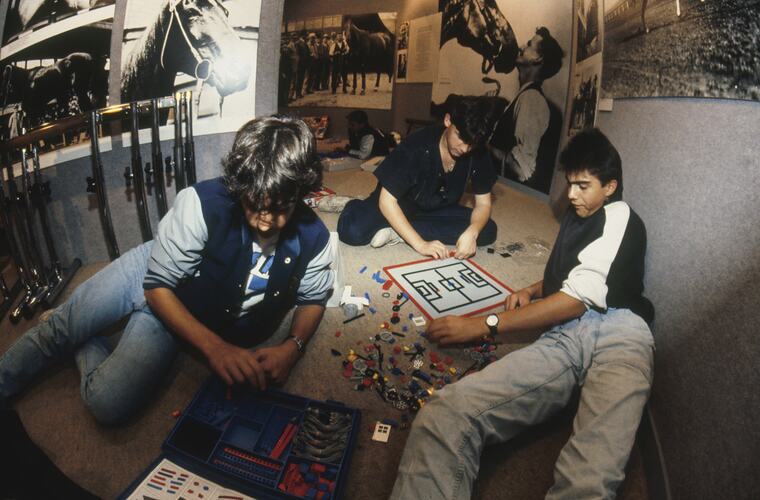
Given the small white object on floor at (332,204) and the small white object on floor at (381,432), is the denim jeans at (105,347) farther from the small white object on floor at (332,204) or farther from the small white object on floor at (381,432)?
the small white object on floor at (332,204)

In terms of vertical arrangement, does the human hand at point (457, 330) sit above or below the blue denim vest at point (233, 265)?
below

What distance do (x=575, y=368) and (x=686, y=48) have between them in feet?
4.57

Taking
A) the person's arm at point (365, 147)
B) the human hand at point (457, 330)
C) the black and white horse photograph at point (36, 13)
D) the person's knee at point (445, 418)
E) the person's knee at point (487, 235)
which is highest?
the black and white horse photograph at point (36, 13)

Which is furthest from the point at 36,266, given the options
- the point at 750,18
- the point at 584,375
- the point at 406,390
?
the point at 750,18

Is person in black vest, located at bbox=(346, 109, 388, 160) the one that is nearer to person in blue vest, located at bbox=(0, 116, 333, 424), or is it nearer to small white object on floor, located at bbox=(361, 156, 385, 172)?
small white object on floor, located at bbox=(361, 156, 385, 172)

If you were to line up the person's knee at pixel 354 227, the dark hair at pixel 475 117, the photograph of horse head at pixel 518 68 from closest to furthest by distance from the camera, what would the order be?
the dark hair at pixel 475 117
the person's knee at pixel 354 227
the photograph of horse head at pixel 518 68

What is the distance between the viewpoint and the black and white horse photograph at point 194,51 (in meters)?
2.05

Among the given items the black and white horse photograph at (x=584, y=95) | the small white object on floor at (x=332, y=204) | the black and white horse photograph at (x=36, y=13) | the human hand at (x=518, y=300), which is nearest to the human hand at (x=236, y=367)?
the human hand at (x=518, y=300)

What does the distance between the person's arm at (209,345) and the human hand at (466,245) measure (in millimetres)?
1664

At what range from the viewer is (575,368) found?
54.4 inches

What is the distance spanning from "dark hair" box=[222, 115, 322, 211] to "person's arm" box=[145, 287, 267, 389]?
0.47 meters

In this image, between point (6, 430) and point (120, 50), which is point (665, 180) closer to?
point (6, 430)

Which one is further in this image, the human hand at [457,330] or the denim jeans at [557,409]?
the human hand at [457,330]

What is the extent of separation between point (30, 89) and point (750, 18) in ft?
10.0
